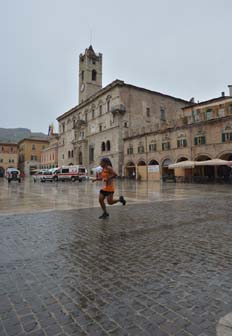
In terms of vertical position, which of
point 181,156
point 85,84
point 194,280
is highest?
point 85,84

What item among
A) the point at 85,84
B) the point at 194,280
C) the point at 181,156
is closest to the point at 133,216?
the point at 194,280

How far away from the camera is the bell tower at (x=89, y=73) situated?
2244 inches

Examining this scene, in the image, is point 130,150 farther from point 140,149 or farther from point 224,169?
point 224,169

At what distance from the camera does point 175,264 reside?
3.44 meters

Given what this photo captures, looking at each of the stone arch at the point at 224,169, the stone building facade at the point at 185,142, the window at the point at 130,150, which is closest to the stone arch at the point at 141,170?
the stone building facade at the point at 185,142

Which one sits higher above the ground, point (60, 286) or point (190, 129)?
point (190, 129)

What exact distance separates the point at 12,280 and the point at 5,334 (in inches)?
41.0

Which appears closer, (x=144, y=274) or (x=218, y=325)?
(x=218, y=325)

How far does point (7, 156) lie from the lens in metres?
80.0

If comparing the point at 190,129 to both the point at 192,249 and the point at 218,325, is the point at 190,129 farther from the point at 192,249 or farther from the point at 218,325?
the point at 218,325

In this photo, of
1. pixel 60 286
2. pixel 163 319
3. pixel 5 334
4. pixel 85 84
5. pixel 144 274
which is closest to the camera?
pixel 5 334

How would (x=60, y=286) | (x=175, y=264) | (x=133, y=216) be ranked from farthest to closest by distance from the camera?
(x=133, y=216) → (x=175, y=264) → (x=60, y=286)

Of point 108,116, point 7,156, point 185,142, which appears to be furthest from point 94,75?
point 7,156

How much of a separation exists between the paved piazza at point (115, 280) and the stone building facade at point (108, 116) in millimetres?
32440
